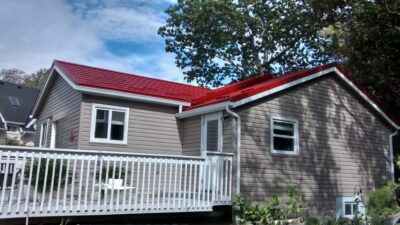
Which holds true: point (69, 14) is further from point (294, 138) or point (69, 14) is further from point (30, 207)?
point (294, 138)

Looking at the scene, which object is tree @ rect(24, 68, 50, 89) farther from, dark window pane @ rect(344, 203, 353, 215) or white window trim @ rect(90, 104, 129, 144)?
dark window pane @ rect(344, 203, 353, 215)

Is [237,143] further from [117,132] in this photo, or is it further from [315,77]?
[315,77]

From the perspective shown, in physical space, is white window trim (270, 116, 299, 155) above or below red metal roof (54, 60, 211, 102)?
below

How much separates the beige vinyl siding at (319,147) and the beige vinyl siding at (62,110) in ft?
15.7

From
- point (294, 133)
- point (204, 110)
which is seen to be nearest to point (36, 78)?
point (204, 110)

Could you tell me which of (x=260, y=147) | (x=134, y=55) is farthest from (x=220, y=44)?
(x=260, y=147)

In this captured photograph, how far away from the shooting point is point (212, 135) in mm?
11422

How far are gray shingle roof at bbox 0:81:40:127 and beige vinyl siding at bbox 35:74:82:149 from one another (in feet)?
62.8

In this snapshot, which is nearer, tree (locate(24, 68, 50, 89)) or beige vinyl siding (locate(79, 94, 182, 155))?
beige vinyl siding (locate(79, 94, 182, 155))

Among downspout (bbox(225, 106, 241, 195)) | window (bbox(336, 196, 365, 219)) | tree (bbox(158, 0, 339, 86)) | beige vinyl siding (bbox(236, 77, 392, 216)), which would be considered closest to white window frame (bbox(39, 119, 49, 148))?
downspout (bbox(225, 106, 241, 195))

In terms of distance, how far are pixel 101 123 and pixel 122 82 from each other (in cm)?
172

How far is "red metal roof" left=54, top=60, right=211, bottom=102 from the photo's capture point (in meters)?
11.5

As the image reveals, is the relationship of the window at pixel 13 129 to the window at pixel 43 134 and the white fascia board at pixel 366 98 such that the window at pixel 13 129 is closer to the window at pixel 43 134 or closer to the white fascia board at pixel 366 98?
the window at pixel 43 134

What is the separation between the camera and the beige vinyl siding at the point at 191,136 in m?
12.0
